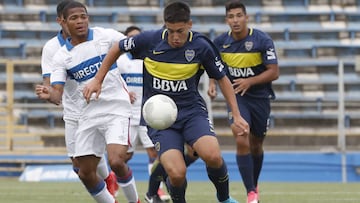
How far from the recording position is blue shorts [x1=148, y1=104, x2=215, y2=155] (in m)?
7.72

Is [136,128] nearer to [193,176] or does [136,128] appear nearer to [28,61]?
[193,176]

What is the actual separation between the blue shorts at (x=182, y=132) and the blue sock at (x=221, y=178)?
29 cm

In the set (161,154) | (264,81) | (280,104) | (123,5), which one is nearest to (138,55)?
(161,154)

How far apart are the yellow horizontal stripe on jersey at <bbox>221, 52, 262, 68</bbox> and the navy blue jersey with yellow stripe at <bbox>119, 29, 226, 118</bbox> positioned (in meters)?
2.11

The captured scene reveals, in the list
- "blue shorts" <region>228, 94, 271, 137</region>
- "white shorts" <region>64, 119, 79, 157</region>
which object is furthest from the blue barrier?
"white shorts" <region>64, 119, 79, 157</region>

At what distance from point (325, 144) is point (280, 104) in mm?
1329

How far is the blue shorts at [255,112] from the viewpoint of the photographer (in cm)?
997

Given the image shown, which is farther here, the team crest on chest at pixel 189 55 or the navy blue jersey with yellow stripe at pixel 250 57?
the navy blue jersey with yellow stripe at pixel 250 57

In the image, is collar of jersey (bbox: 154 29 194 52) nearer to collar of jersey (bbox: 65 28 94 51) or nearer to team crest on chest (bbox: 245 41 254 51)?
collar of jersey (bbox: 65 28 94 51)

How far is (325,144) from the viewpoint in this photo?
61.9ft

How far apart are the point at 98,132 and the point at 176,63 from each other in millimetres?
1377

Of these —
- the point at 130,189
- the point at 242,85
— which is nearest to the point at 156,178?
the point at 130,189

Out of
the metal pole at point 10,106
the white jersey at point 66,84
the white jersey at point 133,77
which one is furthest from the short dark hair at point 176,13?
the metal pole at point 10,106

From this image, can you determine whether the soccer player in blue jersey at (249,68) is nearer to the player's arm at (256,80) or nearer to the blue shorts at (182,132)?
the player's arm at (256,80)
